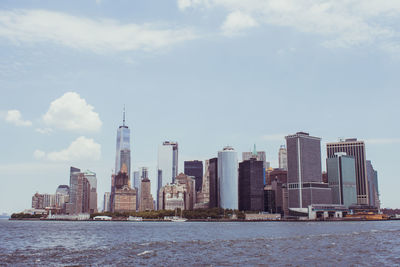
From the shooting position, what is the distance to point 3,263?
68.1 m

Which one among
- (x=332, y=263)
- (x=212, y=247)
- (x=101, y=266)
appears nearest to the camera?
(x=101, y=266)

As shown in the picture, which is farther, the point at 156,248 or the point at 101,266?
the point at 156,248

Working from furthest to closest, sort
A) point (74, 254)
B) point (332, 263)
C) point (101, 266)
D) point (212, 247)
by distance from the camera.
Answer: point (212, 247) → point (74, 254) → point (332, 263) → point (101, 266)

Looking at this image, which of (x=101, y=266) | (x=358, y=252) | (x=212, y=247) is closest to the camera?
(x=101, y=266)

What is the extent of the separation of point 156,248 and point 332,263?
115ft

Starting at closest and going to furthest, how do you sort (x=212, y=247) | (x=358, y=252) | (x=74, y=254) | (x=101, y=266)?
(x=101, y=266)
(x=74, y=254)
(x=358, y=252)
(x=212, y=247)

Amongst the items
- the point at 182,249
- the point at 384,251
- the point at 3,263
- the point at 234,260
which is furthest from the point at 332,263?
the point at 3,263

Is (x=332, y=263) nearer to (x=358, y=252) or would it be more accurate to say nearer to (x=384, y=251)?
(x=358, y=252)

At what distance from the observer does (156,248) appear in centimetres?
9081

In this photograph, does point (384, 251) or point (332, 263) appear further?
point (384, 251)

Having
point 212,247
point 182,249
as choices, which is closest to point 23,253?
point 182,249

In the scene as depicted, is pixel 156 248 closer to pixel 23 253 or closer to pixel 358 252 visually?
pixel 23 253

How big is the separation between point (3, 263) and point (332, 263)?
47.8 m

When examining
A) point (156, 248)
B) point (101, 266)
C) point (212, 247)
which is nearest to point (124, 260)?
point (101, 266)
